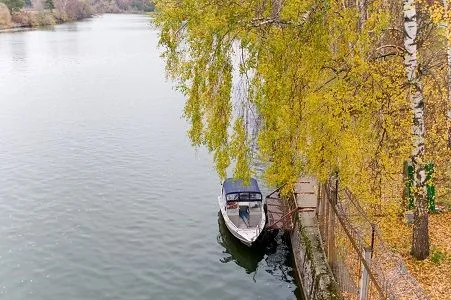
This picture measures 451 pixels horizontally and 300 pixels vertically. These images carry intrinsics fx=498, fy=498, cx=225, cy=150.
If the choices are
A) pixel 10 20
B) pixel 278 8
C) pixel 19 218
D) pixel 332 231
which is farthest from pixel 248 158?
pixel 10 20

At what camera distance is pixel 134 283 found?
22797mm

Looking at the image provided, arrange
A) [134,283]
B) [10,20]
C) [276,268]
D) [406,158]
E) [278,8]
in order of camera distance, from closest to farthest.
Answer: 1. [278,8]
2. [406,158]
3. [134,283]
4. [276,268]
5. [10,20]

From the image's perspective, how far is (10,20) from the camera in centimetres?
12544

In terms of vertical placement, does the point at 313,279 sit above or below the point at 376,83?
below

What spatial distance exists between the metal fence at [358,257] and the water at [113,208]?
4.86 m

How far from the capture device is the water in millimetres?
23016

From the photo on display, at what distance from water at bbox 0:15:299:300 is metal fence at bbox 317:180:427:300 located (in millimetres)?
4856

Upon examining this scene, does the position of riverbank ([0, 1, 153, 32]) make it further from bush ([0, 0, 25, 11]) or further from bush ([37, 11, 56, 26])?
bush ([0, 0, 25, 11])

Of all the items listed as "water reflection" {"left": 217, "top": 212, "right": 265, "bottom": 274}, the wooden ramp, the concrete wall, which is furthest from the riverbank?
the concrete wall

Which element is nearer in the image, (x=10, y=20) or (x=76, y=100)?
(x=76, y=100)

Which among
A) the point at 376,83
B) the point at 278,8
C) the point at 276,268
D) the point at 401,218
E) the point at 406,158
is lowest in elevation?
the point at 276,268

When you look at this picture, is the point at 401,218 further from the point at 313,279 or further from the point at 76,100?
the point at 76,100

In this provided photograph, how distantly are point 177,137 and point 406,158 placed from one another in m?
29.5

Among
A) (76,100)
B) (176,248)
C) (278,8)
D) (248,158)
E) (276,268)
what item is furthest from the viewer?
(76,100)
